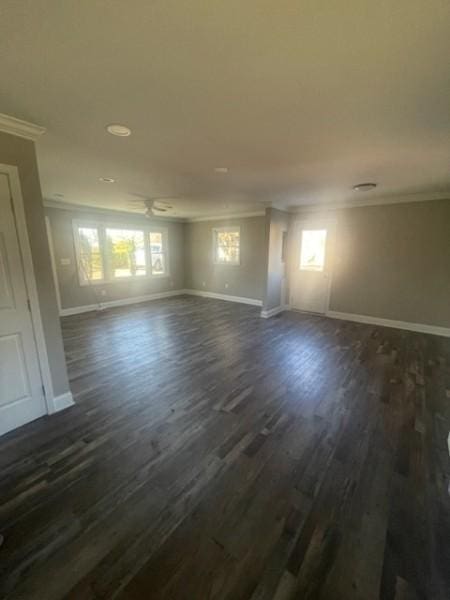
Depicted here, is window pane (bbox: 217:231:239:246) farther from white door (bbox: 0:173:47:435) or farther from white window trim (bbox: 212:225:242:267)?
white door (bbox: 0:173:47:435)

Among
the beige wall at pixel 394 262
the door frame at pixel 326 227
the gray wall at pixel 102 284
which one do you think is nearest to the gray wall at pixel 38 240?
the gray wall at pixel 102 284

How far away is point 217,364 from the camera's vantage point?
11.0 ft

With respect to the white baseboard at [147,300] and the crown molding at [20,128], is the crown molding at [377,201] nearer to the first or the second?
the white baseboard at [147,300]

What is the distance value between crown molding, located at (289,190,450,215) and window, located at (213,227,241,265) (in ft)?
5.50

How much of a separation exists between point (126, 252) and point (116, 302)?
54.2 inches

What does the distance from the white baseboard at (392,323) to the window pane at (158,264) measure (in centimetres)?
488

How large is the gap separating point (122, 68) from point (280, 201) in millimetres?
4136

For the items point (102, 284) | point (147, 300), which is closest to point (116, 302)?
point (102, 284)

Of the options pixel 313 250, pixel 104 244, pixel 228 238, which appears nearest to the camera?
pixel 313 250

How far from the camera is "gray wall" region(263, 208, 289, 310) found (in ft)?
17.3

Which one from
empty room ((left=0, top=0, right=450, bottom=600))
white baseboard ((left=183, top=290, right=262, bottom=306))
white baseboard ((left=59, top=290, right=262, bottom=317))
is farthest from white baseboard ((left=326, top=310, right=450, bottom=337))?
white baseboard ((left=59, top=290, right=262, bottom=317))

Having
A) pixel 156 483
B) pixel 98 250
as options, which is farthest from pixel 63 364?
pixel 98 250

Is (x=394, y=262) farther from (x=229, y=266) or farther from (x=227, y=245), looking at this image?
(x=227, y=245)

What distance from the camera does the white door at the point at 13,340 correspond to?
198cm
